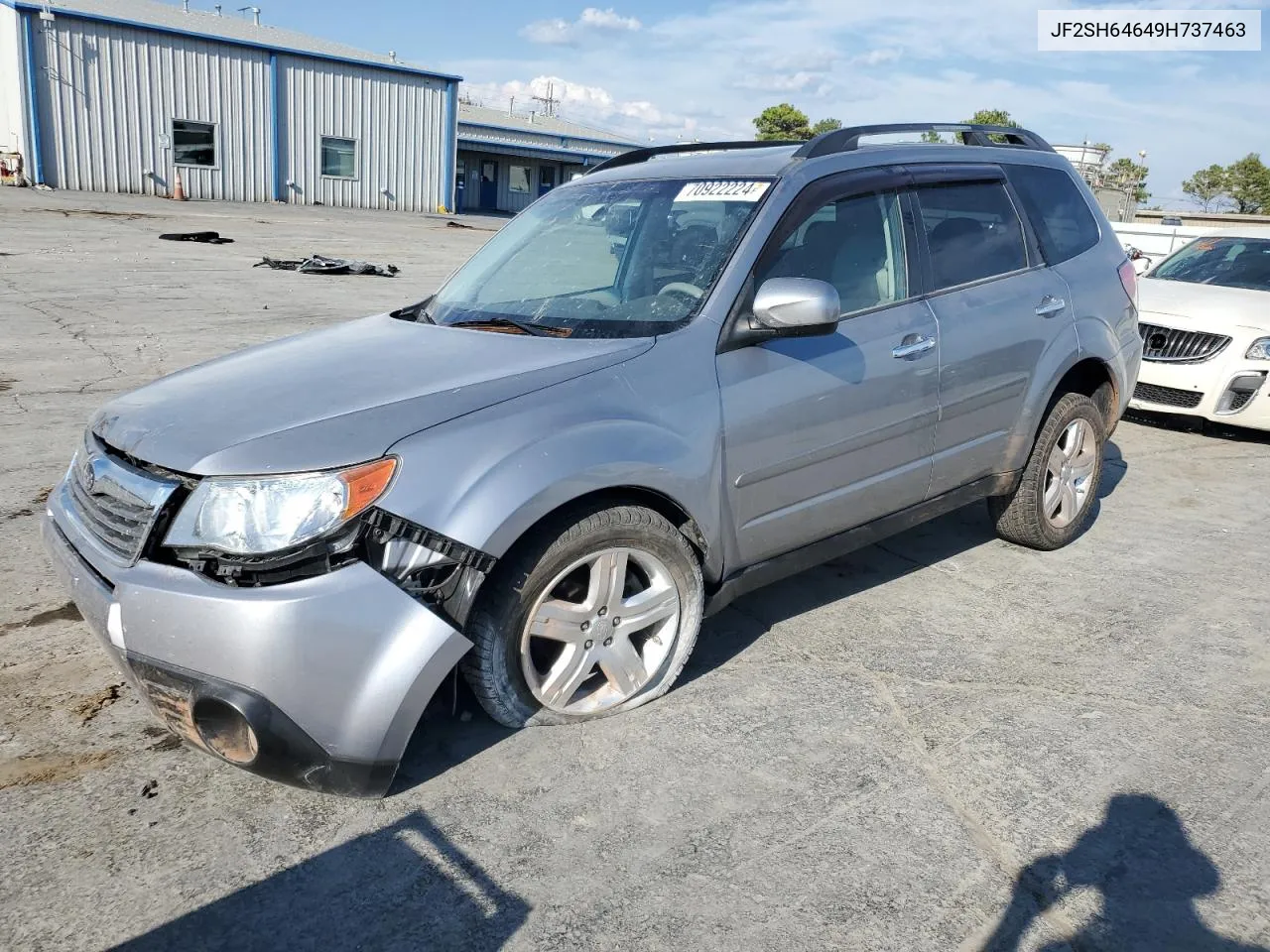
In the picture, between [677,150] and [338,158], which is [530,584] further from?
[338,158]

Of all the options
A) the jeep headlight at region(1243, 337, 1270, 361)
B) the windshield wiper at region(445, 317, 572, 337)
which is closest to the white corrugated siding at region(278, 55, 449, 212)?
the jeep headlight at region(1243, 337, 1270, 361)

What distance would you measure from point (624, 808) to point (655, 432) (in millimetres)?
1106

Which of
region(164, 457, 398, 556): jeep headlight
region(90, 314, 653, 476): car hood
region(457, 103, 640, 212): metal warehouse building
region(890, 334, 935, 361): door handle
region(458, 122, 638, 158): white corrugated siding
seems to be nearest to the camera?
region(164, 457, 398, 556): jeep headlight

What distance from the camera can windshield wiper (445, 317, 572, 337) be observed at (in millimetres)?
3469

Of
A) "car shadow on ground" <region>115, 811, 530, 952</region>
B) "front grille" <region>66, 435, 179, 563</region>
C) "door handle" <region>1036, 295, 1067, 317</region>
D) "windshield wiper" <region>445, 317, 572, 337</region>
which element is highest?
"door handle" <region>1036, 295, 1067, 317</region>

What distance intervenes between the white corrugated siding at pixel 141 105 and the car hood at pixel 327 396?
90.1 ft

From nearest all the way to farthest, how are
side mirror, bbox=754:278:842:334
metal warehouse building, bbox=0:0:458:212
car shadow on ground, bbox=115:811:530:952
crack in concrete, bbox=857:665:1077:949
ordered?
car shadow on ground, bbox=115:811:530:952 → crack in concrete, bbox=857:665:1077:949 → side mirror, bbox=754:278:842:334 → metal warehouse building, bbox=0:0:458:212

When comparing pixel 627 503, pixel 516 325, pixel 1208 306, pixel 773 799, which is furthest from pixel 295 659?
pixel 1208 306

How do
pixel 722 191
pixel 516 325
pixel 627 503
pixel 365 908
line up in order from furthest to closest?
pixel 722 191
pixel 516 325
pixel 627 503
pixel 365 908

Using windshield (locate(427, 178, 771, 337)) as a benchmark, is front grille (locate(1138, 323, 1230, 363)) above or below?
below

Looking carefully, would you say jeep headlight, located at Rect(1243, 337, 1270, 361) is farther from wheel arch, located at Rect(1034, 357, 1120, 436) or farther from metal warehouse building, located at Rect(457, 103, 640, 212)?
metal warehouse building, located at Rect(457, 103, 640, 212)

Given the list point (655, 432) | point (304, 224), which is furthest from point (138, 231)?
point (655, 432)

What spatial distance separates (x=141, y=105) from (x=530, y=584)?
2936 centimetres

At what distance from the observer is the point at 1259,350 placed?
745 centimetres
